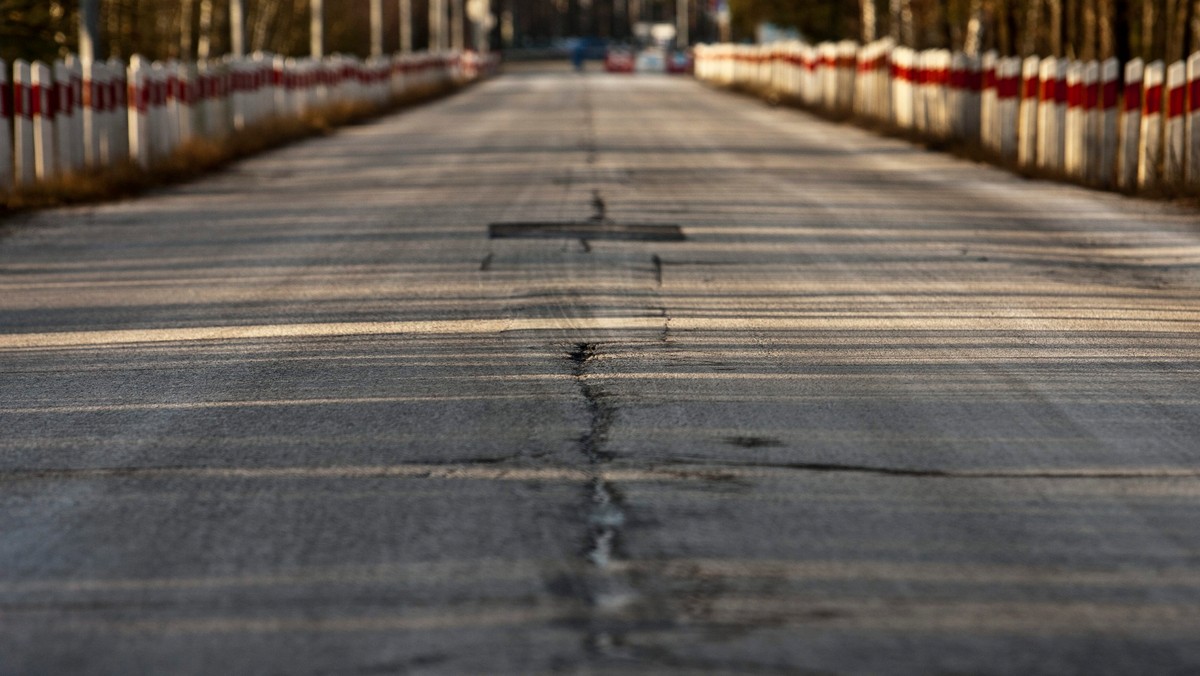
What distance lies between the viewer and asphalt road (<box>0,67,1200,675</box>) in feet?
13.4

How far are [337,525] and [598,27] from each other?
178264 millimetres

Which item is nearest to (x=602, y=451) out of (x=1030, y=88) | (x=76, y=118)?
(x=76, y=118)

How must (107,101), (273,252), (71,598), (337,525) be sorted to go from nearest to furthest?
(71,598), (337,525), (273,252), (107,101)

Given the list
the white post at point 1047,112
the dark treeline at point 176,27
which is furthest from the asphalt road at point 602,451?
the dark treeline at point 176,27

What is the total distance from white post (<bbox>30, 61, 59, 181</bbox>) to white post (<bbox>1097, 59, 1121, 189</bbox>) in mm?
9683

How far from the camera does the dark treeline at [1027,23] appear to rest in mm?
24917

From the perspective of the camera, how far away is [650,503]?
5.14 meters

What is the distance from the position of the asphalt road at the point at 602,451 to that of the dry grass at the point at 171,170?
122 inches

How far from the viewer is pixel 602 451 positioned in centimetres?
582

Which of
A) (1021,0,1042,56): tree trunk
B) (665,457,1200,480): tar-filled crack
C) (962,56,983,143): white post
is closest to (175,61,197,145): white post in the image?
(962,56,983,143): white post

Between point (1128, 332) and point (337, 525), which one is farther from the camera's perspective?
point (1128, 332)

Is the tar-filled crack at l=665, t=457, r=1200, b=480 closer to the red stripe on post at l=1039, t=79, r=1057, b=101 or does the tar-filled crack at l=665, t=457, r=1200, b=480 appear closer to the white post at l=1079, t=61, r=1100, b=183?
the white post at l=1079, t=61, r=1100, b=183

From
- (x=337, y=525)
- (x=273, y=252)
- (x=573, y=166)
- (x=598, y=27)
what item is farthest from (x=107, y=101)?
(x=598, y=27)

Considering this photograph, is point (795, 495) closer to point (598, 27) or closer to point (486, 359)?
point (486, 359)
